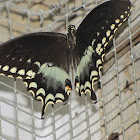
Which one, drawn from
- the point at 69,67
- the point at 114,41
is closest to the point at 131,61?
the point at 114,41

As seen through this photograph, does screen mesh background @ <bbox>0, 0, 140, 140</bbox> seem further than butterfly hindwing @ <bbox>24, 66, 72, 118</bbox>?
Yes

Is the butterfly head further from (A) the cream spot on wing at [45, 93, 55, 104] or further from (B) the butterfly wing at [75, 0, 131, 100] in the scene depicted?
(A) the cream spot on wing at [45, 93, 55, 104]

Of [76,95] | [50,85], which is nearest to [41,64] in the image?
[50,85]

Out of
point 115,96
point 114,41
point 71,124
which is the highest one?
point 114,41

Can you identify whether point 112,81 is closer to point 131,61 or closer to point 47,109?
point 131,61

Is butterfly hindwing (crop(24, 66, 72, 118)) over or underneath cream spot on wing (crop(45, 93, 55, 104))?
over

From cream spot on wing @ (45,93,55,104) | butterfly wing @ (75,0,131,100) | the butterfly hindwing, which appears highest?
butterfly wing @ (75,0,131,100)

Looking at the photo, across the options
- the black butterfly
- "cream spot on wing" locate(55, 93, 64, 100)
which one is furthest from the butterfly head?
"cream spot on wing" locate(55, 93, 64, 100)

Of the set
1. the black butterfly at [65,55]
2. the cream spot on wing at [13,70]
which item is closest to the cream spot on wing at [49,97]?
the black butterfly at [65,55]
